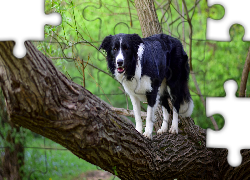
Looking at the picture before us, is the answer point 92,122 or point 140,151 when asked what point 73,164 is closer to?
point 140,151

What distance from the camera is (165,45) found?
443 centimetres

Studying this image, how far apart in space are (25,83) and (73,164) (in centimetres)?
294

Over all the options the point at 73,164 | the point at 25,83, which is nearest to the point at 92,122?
the point at 25,83

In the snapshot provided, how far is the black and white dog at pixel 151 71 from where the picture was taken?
3.89 meters

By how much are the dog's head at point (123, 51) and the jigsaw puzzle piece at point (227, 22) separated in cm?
92

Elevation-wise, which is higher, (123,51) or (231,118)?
(123,51)

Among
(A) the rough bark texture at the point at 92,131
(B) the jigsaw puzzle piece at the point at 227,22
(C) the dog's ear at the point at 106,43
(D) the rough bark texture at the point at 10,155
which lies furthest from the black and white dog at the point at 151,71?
(D) the rough bark texture at the point at 10,155

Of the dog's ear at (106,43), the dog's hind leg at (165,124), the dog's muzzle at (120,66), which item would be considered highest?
the dog's ear at (106,43)

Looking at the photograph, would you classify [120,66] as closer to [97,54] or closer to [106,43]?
[106,43]

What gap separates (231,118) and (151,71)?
48.8 inches

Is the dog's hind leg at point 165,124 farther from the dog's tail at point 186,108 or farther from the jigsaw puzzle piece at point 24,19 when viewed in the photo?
the jigsaw puzzle piece at point 24,19

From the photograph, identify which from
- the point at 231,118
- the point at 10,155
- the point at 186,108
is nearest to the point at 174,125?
the point at 186,108

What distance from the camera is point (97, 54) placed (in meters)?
4.20

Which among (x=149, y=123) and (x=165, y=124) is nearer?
(x=149, y=123)
